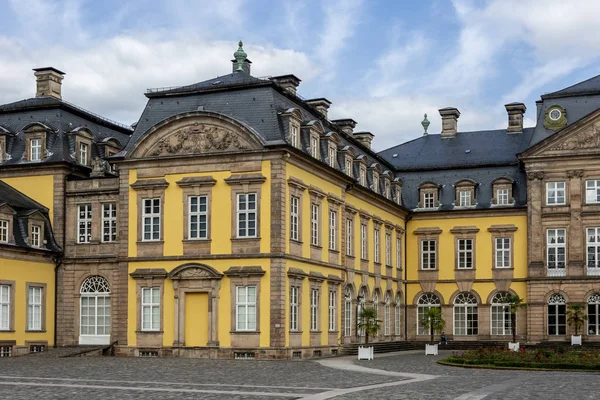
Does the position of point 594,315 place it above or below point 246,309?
below

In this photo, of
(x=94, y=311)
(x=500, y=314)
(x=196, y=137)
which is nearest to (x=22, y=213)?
(x=94, y=311)

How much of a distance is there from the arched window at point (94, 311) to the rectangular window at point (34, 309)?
6.43ft

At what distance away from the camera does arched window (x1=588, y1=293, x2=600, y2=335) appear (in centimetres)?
5916

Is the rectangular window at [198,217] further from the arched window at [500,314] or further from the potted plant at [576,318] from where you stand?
the arched window at [500,314]

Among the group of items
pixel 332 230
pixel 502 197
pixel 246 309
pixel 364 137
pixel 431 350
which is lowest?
pixel 431 350

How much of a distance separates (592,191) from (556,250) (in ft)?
13.2

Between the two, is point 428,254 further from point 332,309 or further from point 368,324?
point 332,309

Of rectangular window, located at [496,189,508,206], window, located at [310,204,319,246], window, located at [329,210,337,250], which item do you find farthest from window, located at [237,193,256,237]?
rectangular window, located at [496,189,508,206]

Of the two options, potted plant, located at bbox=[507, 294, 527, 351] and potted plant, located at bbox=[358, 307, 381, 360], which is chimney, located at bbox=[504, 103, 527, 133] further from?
potted plant, located at bbox=[358, 307, 381, 360]

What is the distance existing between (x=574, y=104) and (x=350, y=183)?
16.0 metres

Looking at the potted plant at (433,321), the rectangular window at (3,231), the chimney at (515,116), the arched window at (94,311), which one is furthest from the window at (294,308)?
the chimney at (515,116)

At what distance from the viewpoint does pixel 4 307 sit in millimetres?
46156

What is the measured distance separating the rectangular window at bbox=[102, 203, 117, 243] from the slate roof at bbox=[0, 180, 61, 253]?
8.00 feet

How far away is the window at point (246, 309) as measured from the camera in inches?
1735
